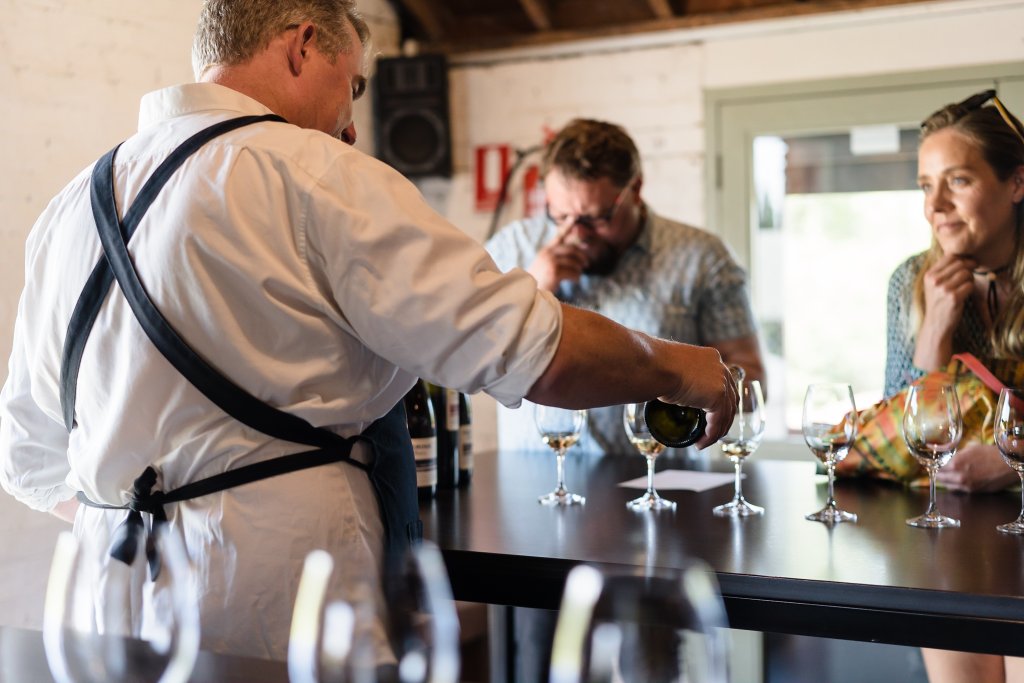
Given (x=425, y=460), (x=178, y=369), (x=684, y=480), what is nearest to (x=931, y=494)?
(x=684, y=480)

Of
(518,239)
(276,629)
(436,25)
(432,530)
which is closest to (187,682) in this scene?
(276,629)

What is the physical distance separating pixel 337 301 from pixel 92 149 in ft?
8.09

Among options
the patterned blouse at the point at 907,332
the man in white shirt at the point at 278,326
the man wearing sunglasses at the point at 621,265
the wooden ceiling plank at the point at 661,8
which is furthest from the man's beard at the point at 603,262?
the wooden ceiling plank at the point at 661,8

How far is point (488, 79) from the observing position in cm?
478

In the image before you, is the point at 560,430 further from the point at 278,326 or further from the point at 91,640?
the point at 91,640

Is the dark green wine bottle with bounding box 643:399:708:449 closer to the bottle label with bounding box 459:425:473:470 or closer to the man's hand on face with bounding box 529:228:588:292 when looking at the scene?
the bottle label with bounding box 459:425:473:470

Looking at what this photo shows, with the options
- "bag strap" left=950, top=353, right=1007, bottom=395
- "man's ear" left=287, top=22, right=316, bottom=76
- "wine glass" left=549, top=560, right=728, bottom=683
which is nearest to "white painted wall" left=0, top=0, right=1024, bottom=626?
"man's ear" left=287, top=22, right=316, bottom=76

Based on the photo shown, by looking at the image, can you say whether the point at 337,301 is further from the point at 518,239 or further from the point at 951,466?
the point at 518,239

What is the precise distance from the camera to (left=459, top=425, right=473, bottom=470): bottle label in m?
2.14

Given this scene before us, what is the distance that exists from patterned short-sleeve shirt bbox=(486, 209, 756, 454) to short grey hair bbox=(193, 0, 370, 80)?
1.49 m

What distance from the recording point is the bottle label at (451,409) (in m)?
2.09

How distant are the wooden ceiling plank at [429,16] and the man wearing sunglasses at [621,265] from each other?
2.11 metres

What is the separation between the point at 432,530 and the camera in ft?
5.56

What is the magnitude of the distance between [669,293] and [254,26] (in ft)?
5.56
